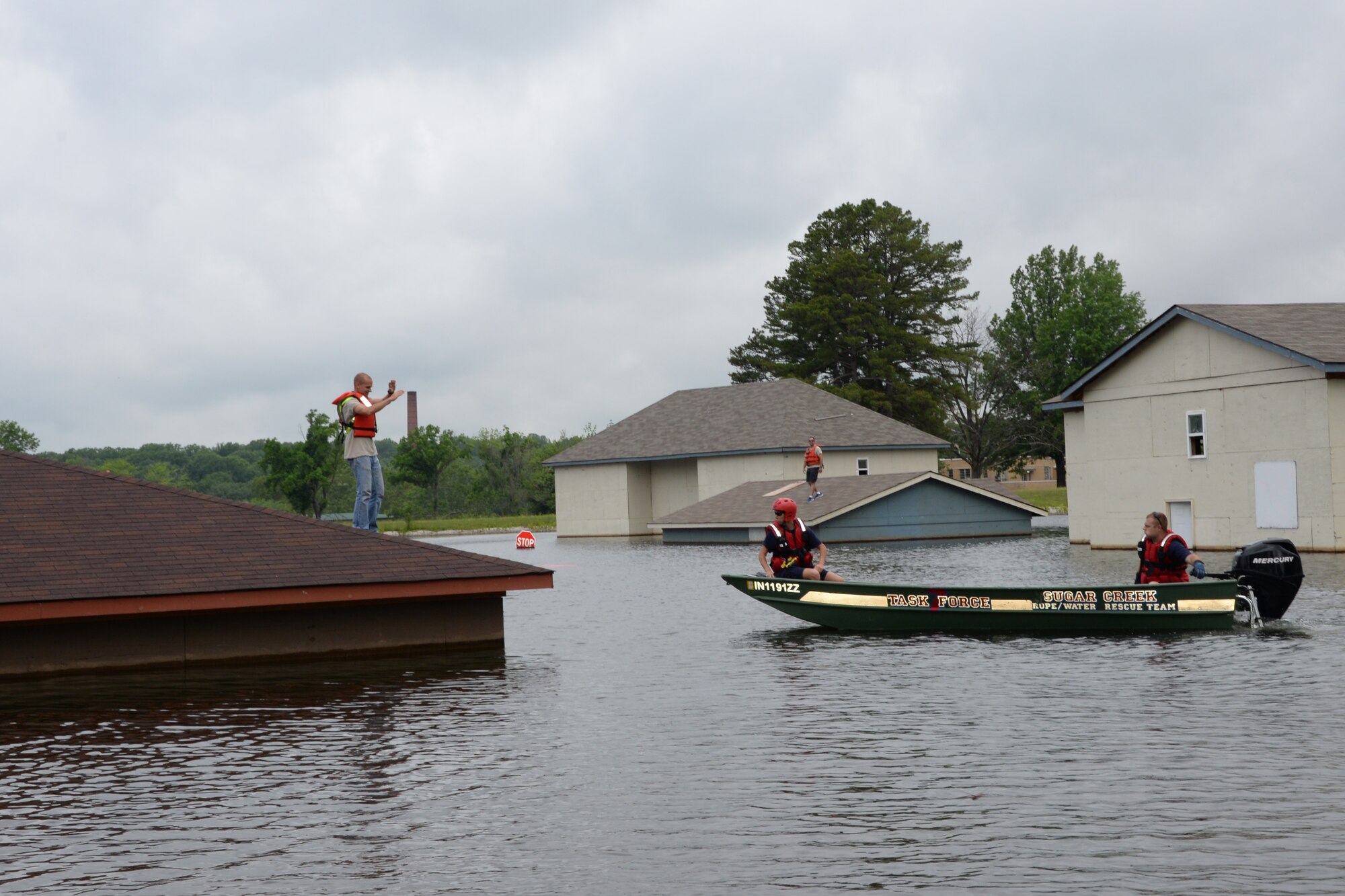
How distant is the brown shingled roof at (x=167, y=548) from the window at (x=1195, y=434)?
81.0 ft

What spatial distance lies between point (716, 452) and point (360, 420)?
155 feet

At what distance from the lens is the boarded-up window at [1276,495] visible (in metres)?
34.6

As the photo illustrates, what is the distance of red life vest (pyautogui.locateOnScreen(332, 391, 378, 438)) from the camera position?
59.4 feet

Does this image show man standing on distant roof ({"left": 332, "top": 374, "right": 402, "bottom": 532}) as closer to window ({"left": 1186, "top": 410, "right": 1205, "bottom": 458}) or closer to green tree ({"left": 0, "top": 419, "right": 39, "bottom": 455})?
window ({"left": 1186, "top": 410, "right": 1205, "bottom": 458})

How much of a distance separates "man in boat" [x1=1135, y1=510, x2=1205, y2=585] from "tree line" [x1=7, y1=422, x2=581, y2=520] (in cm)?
6644

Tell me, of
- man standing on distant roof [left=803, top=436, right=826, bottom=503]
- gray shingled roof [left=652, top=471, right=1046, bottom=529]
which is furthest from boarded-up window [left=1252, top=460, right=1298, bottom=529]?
man standing on distant roof [left=803, top=436, right=826, bottom=503]

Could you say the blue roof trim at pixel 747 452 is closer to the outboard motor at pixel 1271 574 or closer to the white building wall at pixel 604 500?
the white building wall at pixel 604 500

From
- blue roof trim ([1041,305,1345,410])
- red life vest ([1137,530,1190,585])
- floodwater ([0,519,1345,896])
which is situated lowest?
floodwater ([0,519,1345,896])

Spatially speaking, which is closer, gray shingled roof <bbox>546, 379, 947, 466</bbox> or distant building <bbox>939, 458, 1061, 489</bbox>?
gray shingled roof <bbox>546, 379, 947, 466</bbox>

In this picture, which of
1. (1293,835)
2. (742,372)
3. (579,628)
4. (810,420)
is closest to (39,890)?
(1293,835)

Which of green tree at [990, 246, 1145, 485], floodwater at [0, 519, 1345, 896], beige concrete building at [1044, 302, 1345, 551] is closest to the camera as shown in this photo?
floodwater at [0, 519, 1345, 896]

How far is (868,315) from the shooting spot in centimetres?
9906

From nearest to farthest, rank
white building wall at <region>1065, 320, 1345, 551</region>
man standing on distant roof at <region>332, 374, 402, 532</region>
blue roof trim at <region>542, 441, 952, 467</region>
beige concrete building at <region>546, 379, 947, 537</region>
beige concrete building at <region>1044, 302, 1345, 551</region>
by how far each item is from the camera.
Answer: man standing on distant roof at <region>332, 374, 402, 532</region> → beige concrete building at <region>1044, 302, 1345, 551</region> → white building wall at <region>1065, 320, 1345, 551</region> → blue roof trim at <region>542, 441, 952, 467</region> → beige concrete building at <region>546, 379, 947, 537</region>

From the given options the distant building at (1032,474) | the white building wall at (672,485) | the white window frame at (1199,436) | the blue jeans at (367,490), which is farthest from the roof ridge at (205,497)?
the distant building at (1032,474)
